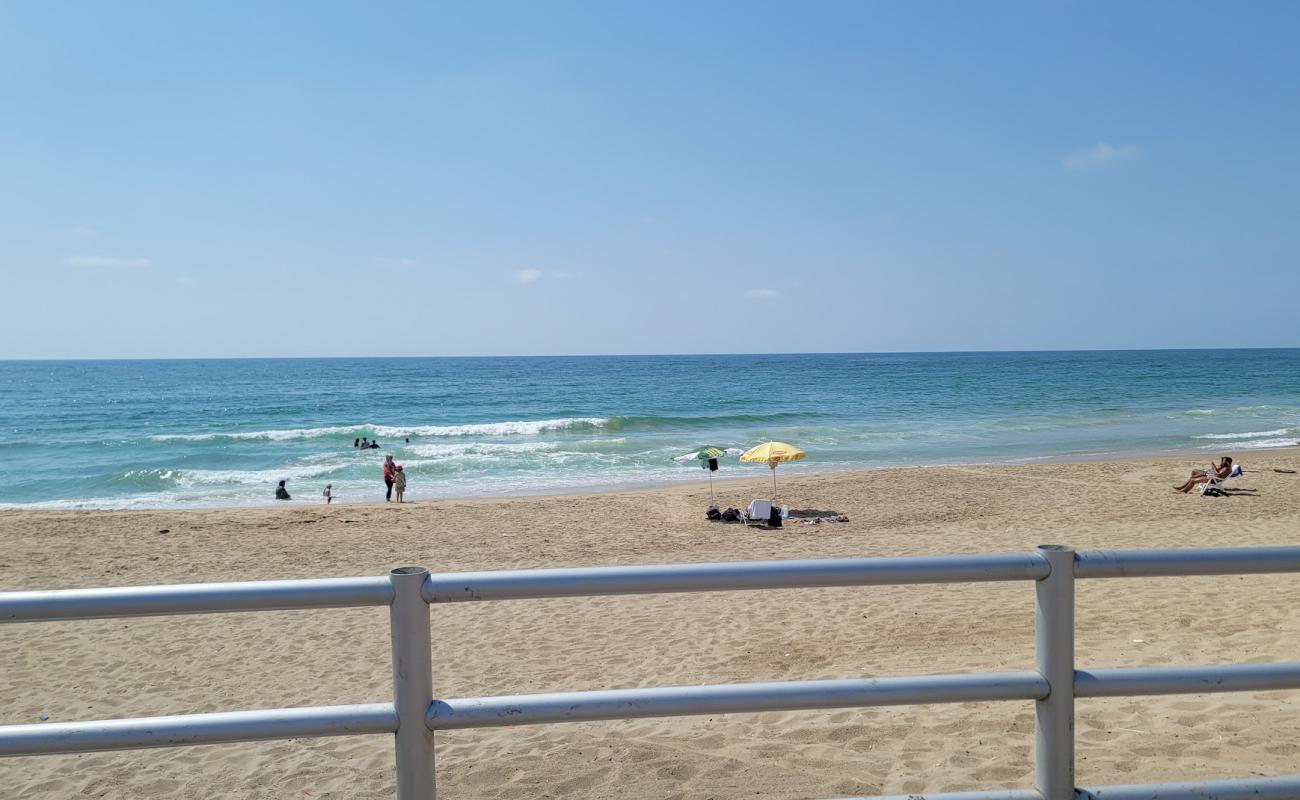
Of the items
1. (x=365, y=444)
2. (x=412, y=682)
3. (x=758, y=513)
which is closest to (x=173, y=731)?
(x=412, y=682)

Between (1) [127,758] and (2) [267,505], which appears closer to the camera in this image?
(1) [127,758]

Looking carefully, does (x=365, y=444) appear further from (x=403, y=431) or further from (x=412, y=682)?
(x=412, y=682)

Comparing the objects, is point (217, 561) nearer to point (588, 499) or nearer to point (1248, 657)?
point (588, 499)

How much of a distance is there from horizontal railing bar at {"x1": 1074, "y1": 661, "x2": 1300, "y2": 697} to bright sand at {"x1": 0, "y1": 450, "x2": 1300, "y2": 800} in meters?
1.56

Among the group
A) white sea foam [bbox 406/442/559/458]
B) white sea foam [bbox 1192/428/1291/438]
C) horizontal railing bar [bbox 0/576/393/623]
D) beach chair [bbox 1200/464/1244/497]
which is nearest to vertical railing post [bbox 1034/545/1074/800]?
horizontal railing bar [bbox 0/576/393/623]

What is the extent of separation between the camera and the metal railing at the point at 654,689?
191 cm

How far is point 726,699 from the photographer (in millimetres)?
2020

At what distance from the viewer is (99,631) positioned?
8102 millimetres

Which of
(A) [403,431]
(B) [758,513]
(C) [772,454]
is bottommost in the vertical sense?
(A) [403,431]

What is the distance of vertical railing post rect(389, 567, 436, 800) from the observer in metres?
1.95

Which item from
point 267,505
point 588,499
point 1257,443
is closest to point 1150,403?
point 1257,443

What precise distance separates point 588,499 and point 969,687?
17.4 meters

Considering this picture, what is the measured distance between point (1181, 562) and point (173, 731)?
234 cm

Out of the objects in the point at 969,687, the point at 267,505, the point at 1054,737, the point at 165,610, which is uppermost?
the point at 165,610
